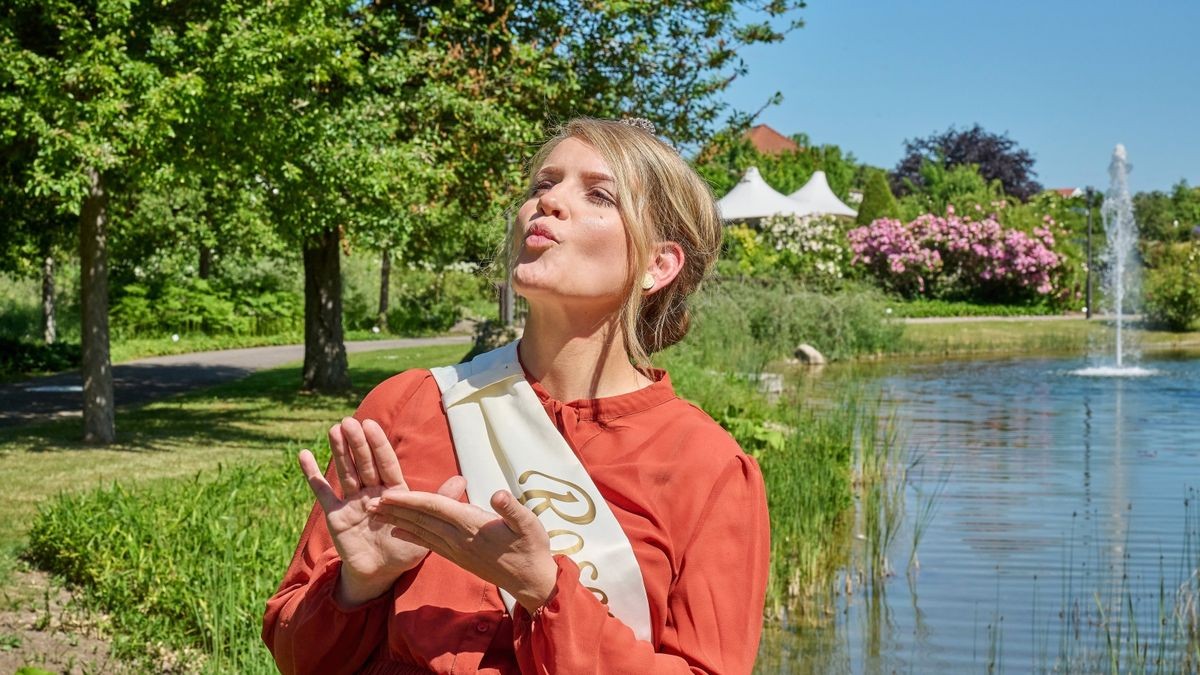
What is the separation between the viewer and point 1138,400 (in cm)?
1702

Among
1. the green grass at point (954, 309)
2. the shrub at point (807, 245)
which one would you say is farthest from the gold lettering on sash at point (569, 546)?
the green grass at point (954, 309)

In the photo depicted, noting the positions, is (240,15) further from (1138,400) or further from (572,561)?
(1138,400)

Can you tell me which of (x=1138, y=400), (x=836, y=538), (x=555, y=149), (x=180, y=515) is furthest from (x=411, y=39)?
(x=555, y=149)

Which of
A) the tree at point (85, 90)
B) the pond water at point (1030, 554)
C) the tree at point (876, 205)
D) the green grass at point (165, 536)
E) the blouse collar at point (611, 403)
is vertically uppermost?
the tree at point (876, 205)

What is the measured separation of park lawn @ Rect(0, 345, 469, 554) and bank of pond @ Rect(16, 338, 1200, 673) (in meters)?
0.80

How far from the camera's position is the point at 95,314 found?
1110 centimetres

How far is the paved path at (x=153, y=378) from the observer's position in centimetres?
1484

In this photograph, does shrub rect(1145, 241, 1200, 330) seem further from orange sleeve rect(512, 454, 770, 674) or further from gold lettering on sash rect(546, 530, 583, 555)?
gold lettering on sash rect(546, 530, 583, 555)

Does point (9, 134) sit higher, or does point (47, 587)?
point (9, 134)

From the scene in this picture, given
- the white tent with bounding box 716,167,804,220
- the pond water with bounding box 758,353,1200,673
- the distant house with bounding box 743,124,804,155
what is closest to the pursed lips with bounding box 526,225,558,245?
the pond water with bounding box 758,353,1200,673

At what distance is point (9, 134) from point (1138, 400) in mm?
13598

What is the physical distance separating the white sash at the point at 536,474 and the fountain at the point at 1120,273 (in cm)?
2000

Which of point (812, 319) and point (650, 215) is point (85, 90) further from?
point (812, 319)

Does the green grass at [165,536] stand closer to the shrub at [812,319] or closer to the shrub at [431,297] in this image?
the shrub at [812,319]
